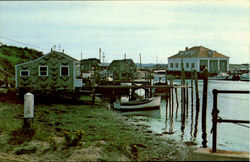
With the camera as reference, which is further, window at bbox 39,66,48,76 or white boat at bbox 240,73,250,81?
white boat at bbox 240,73,250,81

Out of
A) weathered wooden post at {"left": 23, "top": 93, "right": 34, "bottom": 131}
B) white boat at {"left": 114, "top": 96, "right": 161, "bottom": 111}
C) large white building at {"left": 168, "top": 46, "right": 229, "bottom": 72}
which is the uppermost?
large white building at {"left": 168, "top": 46, "right": 229, "bottom": 72}

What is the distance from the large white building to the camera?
75.5 m

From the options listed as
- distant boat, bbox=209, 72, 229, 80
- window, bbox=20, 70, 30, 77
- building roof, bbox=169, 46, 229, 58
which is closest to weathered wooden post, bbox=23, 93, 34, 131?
window, bbox=20, 70, 30, 77

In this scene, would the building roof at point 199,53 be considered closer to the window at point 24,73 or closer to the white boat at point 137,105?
the white boat at point 137,105

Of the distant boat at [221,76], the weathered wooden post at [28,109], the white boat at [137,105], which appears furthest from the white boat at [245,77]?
the weathered wooden post at [28,109]

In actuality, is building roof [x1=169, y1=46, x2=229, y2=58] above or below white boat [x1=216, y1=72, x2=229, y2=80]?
above

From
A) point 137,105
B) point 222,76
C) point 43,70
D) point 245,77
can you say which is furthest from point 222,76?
point 43,70

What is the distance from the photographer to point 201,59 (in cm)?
7506

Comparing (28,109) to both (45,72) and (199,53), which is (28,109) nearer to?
(45,72)

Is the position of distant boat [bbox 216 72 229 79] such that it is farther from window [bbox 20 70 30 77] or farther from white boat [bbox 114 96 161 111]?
window [bbox 20 70 30 77]

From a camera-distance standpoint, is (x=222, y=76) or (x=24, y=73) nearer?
(x=24, y=73)

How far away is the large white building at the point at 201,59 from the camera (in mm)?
75500

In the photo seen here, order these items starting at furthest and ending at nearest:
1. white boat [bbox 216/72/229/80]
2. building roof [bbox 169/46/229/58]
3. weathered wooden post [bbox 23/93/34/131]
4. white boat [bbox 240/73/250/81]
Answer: white boat [bbox 216/72/229/80], building roof [bbox 169/46/229/58], white boat [bbox 240/73/250/81], weathered wooden post [bbox 23/93/34/131]

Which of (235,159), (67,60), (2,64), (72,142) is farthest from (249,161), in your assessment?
(2,64)
